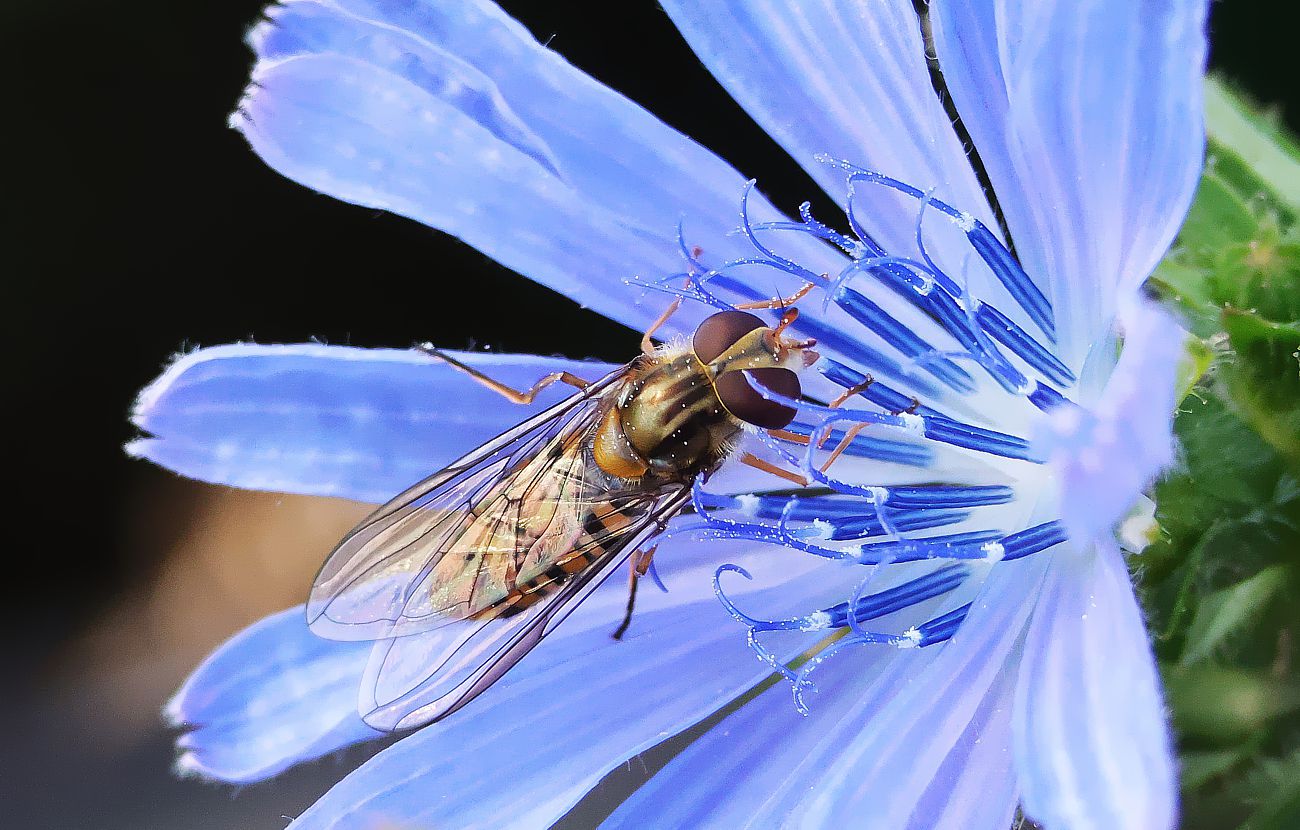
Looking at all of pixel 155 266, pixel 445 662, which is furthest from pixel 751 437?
pixel 155 266

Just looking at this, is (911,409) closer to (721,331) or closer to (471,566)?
(721,331)

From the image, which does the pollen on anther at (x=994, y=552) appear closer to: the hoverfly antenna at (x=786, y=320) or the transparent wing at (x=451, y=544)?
the hoverfly antenna at (x=786, y=320)

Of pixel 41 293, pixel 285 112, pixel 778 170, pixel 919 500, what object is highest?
pixel 41 293

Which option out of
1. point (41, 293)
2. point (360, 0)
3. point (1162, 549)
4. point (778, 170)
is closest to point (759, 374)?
point (1162, 549)

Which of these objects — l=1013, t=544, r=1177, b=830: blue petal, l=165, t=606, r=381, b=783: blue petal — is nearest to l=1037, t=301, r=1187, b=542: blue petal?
l=1013, t=544, r=1177, b=830: blue petal

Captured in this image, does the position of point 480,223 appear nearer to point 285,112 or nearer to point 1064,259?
point 285,112

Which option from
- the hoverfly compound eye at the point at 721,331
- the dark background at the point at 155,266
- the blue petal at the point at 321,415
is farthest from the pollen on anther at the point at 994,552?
the dark background at the point at 155,266

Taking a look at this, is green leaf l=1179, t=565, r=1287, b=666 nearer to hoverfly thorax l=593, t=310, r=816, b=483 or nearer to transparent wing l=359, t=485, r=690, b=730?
hoverfly thorax l=593, t=310, r=816, b=483
